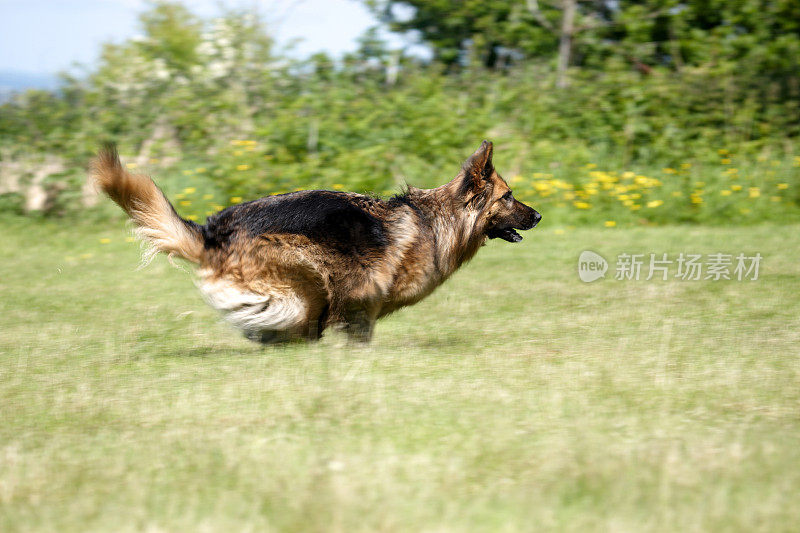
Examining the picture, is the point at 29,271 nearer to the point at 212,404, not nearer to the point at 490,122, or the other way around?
the point at 212,404

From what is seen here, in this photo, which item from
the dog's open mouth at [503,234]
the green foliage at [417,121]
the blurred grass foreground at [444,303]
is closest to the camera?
the blurred grass foreground at [444,303]

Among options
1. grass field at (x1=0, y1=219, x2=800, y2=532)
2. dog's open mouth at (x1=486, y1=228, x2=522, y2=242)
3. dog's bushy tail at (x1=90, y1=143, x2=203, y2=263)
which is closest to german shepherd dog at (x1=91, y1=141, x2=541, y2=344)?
dog's bushy tail at (x1=90, y1=143, x2=203, y2=263)

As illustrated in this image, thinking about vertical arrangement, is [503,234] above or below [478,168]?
below

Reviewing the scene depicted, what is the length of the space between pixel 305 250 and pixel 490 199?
140 centimetres

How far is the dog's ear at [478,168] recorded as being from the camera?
507cm

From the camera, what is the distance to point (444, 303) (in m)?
6.38

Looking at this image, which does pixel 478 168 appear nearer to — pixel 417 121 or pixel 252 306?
pixel 252 306

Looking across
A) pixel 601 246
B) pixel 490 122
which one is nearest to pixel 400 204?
pixel 601 246

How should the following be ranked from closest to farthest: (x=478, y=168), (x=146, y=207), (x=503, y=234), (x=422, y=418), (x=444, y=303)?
1. (x=422, y=418)
2. (x=146, y=207)
3. (x=478, y=168)
4. (x=503, y=234)
5. (x=444, y=303)
